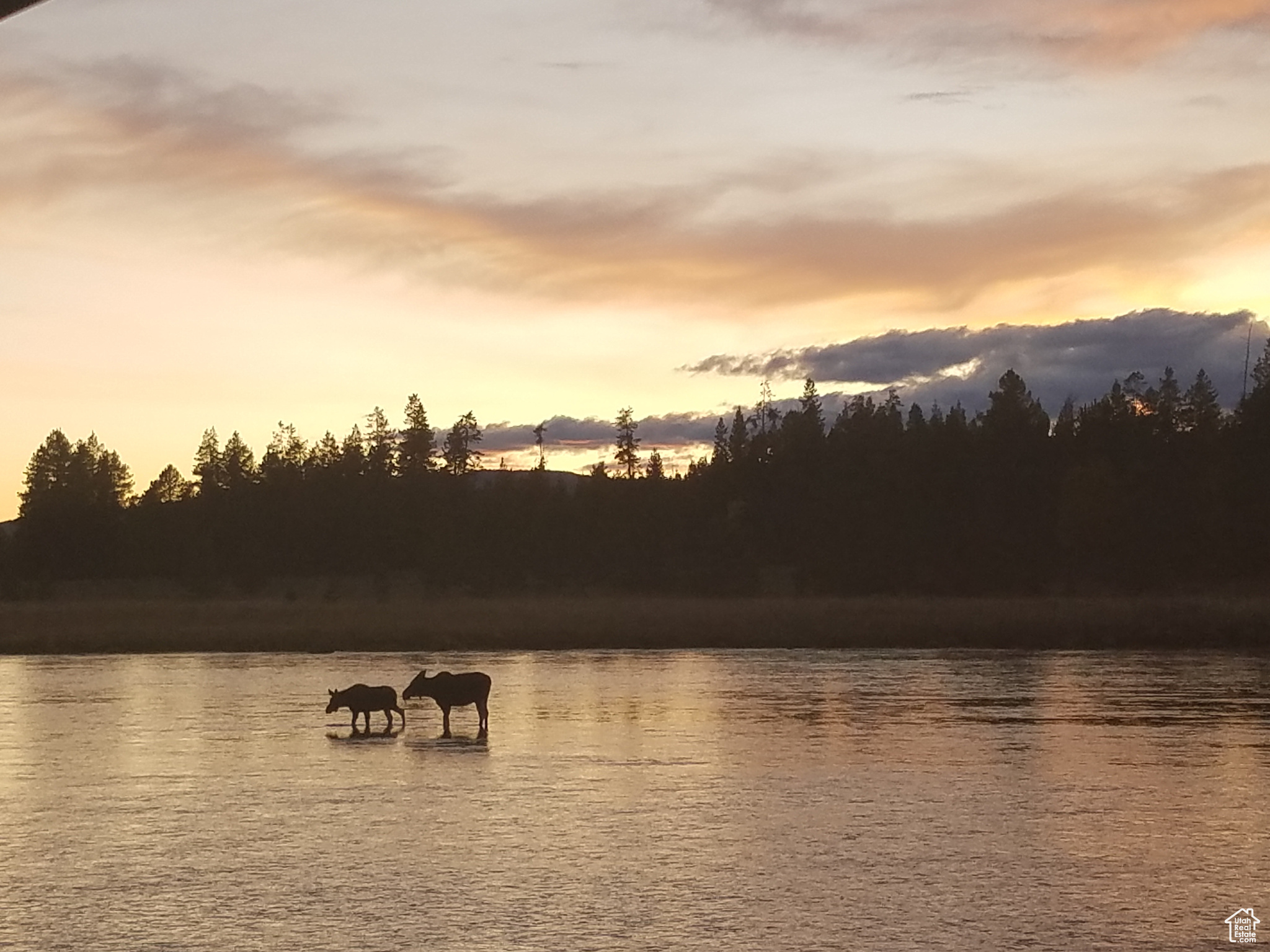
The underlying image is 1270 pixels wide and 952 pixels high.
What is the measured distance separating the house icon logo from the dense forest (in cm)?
7954

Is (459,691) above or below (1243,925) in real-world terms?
above

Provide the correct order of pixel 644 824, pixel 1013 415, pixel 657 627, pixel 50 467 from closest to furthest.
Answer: pixel 644 824 < pixel 657 627 < pixel 1013 415 < pixel 50 467

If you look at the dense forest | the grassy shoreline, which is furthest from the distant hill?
the grassy shoreline

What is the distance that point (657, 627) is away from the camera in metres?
46.7

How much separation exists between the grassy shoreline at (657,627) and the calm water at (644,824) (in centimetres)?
1747

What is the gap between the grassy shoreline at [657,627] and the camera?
42062 mm

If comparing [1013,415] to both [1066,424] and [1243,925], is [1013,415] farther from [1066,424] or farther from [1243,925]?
[1243,925]

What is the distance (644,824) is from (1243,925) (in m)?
5.23

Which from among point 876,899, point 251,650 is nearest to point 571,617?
point 251,650

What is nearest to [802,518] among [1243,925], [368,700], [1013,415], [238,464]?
[1013,415]

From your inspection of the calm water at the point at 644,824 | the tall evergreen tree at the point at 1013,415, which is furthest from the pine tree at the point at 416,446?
the calm water at the point at 644,824

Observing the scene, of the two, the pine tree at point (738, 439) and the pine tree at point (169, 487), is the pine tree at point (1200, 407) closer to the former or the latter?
the pine tree at point (738, 439)

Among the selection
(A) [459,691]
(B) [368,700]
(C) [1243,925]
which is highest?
(A) [459,691]

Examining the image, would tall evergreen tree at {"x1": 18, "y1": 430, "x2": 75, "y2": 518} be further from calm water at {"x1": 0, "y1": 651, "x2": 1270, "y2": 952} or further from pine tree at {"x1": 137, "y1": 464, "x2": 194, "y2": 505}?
calm water at {"x1": 0, "y1": 651, "x2": 1270, "y2": 952}
